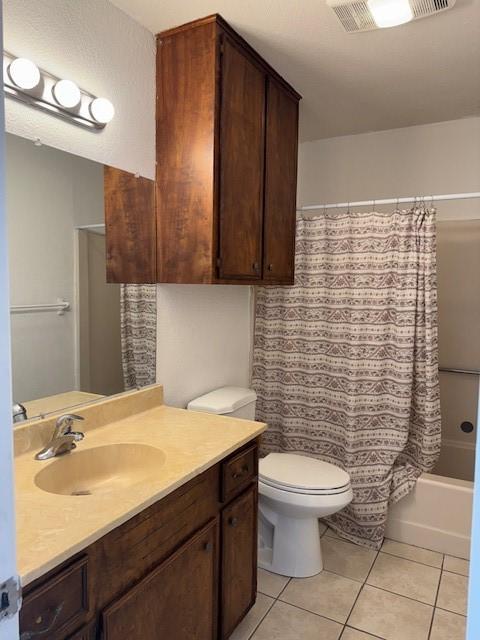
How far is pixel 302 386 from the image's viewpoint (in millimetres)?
2684

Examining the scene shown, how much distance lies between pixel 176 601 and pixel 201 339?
1.23 metres

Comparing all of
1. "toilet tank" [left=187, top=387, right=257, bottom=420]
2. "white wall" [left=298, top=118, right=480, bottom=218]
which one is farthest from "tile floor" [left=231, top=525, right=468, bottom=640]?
"white wall" [left=298, top=118, right=480, bottom=218]

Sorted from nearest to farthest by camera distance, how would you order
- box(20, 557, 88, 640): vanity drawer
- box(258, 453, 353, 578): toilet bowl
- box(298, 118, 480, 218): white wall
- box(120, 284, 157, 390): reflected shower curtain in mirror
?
box(20, 557, 88, 640): vanity drawer
box(120, 284, 157, 390): reflected shower curtain in mirror
box(258, 453, 353, 578): toilet bowl
box(298, 118, 480, 218): white wall

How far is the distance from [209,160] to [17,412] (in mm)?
1156

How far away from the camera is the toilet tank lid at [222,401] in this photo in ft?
6.98

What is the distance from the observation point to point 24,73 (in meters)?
1.34

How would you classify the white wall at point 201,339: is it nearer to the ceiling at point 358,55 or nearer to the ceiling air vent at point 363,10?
the ceiling at point 358,55

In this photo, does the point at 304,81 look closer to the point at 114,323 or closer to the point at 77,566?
the point at 114,323

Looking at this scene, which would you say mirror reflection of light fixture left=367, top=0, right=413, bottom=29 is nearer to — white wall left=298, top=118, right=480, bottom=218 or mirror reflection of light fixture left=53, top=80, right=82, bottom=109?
mirror reflection of light fixture left=53, top=80, right=82, bottom=109

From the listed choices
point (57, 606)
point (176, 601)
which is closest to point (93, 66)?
point (57, 606)

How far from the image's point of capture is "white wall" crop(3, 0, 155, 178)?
1383mm

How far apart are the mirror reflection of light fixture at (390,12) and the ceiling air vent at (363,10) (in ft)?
0.05

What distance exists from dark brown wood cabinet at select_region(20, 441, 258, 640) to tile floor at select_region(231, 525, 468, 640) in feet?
0.72

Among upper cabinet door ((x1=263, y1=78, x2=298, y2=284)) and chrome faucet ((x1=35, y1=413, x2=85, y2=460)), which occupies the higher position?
upper cabinet door ((x1=263, y1=78, x2=298, y2=284))
